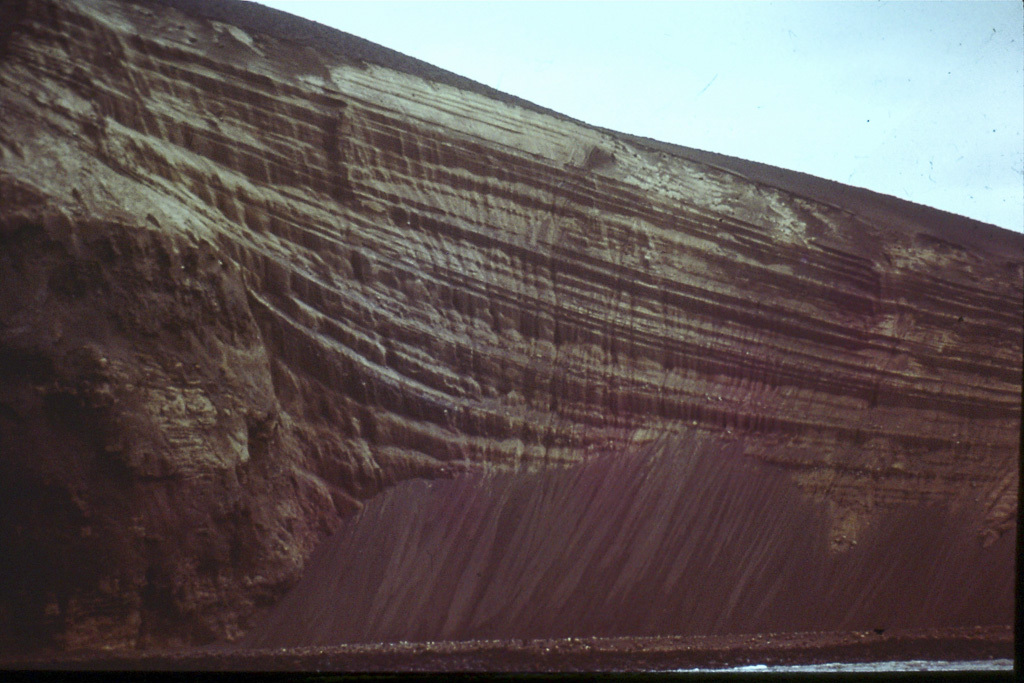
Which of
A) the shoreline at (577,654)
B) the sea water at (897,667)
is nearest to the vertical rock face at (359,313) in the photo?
the shoreline at (577,654)

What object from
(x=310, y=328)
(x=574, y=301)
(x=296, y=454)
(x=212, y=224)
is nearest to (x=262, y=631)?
(x=296, y=454)

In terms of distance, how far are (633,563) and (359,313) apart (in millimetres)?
1643

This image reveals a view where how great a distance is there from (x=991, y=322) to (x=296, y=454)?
12.4 ft

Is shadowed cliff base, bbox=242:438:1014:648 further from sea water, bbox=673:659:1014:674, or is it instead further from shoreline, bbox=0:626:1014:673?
sea water, bbox=673:659:1014:674

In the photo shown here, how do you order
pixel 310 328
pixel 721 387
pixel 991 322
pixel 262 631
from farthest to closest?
pixel 991 322 → pixel 721 387 → pixel 310 328 → pixel 262 631

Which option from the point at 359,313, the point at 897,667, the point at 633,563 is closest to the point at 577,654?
the point at 633,563

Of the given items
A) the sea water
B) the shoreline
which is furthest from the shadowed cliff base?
the sea water

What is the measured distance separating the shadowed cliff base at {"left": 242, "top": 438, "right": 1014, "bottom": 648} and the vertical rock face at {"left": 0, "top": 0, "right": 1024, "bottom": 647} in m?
0.11

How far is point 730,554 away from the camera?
3.82 metres

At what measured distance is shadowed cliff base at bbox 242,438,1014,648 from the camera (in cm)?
315

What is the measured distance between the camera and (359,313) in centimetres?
326

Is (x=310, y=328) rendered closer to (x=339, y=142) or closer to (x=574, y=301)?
(x=339, y=142)

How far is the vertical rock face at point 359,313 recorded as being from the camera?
2740mm

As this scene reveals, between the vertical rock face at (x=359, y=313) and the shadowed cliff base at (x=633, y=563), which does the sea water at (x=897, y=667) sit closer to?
the shadowed cliff base at (x=633, y=563)
